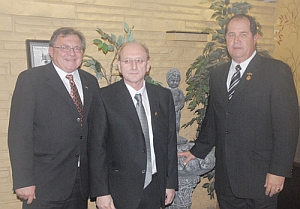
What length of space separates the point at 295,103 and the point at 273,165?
36 centimetres

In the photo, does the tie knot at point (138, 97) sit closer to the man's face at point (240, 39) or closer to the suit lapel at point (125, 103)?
the suit lapel at point (125, 103)

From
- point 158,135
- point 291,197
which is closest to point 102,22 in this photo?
point 158,135

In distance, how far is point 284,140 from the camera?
185cm

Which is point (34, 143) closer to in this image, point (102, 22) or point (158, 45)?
point (102, 22)

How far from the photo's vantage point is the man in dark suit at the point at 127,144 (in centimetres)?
183

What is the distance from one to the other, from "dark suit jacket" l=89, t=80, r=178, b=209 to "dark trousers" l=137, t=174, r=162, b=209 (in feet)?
0.11

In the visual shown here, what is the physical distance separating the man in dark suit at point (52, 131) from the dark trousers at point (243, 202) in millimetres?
865

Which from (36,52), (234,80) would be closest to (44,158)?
(36,52)

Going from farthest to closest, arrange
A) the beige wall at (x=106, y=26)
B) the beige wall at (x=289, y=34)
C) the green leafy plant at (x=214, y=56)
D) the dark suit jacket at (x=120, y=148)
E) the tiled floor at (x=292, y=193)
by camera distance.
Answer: the beige wall at (x=289, y=34) → the green leafy plant at (x=214, y=56) → the tiled floor at (x=292, y=193) → the beige wall at (x=106, y=26) → the dark suit jacket at (x=120, y=148)

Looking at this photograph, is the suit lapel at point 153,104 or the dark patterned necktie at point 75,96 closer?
the suit lapel at point 153,104

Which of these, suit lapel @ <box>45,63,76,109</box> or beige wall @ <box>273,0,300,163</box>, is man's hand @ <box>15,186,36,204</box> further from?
beige wall @ <box>273,0,300,163</box>

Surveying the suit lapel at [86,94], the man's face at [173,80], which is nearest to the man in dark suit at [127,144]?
the suit lapel at [86,94]

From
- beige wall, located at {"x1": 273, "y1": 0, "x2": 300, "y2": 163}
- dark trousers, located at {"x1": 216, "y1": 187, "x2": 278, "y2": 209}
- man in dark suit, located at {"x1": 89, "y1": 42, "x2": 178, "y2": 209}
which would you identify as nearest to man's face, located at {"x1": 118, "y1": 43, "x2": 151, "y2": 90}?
man in dark suit, located at {"x1": 89, "y1": 42, "x2": 178, "y2": 209}

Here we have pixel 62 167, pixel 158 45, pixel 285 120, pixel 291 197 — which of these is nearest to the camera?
pixel 285 120
